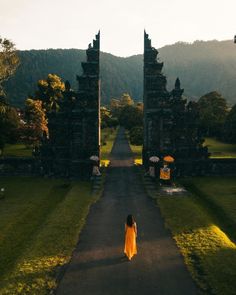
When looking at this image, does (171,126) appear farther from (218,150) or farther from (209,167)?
(218,150)

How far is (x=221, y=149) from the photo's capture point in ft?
214

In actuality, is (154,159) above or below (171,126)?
below

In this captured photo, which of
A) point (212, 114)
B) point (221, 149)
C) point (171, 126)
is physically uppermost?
point (212, 114)

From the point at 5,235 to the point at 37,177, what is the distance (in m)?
19.1

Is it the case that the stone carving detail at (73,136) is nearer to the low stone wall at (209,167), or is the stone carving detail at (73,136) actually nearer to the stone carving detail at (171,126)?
the stone carving detail at (171,126)

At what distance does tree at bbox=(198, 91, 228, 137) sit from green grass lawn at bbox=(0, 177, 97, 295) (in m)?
51.1

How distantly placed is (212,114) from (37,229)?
2625 inches

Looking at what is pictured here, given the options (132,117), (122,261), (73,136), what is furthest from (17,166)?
(132,117)

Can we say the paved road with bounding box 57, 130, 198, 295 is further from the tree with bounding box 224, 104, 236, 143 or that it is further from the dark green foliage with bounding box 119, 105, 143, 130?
the dark green foliage with bounding box 119, 105, 143, 130

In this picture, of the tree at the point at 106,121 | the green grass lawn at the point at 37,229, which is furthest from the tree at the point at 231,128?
the tree at the point at 106,121

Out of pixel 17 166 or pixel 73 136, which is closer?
pixel 73 136

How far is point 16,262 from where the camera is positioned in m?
17.3

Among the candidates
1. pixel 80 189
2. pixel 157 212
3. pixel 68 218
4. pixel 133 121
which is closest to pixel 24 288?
pixel 68 218

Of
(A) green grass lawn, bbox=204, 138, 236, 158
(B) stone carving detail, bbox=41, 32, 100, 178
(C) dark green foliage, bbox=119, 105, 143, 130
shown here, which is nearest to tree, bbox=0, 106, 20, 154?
(B) stone carving detail, bbox=41, 32, 100, 178
